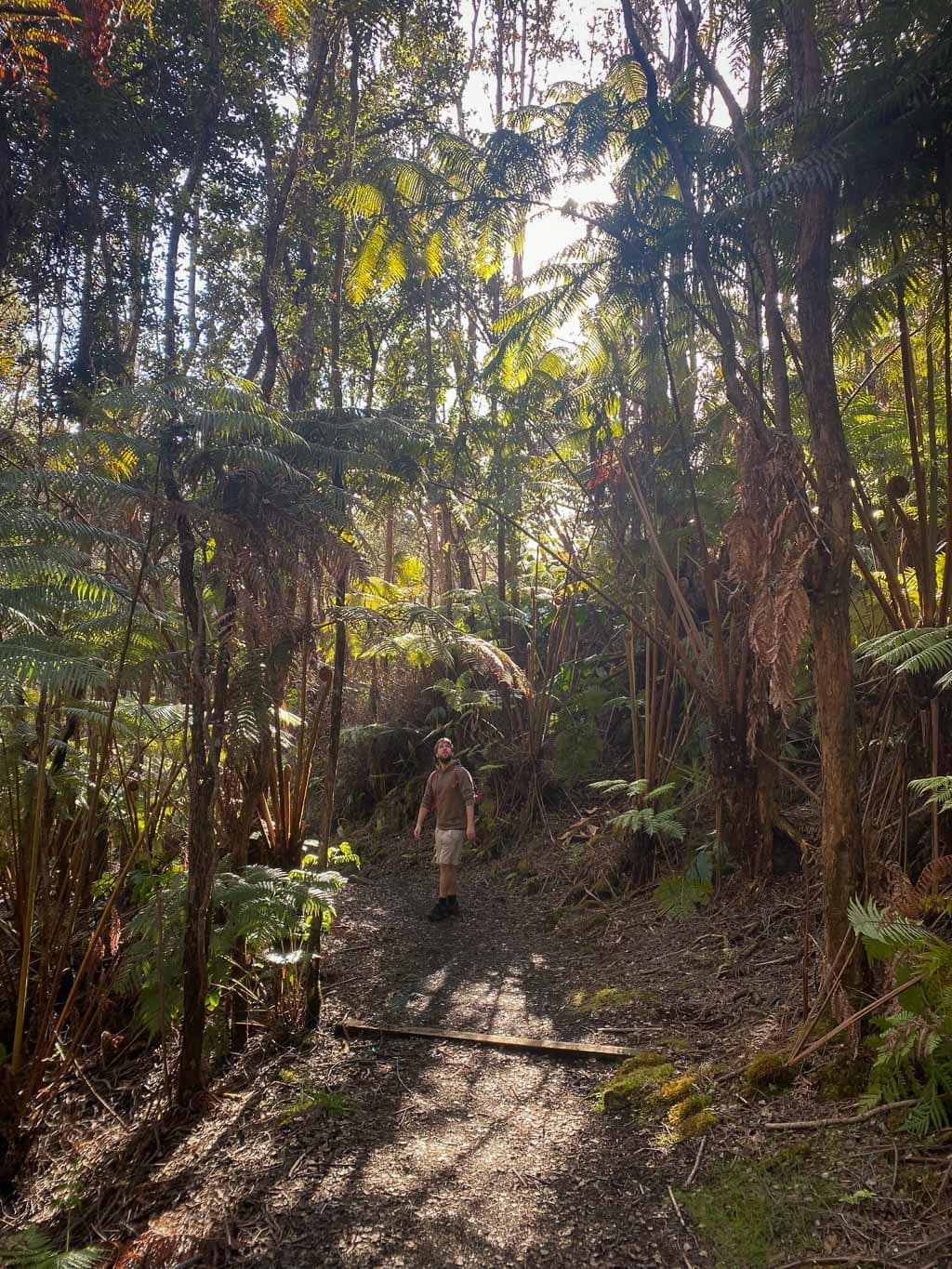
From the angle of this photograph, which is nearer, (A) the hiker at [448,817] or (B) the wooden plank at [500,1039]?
(B) the wooden plank at [500,1039]

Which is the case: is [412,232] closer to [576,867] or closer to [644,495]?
[644,495]

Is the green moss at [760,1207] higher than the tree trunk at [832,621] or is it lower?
lower

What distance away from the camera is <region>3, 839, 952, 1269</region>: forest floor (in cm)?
261

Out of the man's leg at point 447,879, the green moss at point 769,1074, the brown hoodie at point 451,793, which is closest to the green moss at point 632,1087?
the green moss at point 769,1074

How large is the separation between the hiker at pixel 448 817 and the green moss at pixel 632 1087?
332 cm

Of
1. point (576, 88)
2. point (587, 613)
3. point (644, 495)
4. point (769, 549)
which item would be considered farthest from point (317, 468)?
point (587, 613)

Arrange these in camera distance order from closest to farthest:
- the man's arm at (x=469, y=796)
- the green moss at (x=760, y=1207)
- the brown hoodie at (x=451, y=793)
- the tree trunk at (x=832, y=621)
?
the green moss at (x=760, y=1207)
the tree trunk at (x=832, y=621)
the man's arm at (x=469, y=796)
the brown hoodie at (x=451, y=793)

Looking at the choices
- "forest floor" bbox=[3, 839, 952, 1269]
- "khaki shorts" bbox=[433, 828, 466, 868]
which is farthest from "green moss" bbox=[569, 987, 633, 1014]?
"khaki shorts" bbox=[433, 828, 466, 868]

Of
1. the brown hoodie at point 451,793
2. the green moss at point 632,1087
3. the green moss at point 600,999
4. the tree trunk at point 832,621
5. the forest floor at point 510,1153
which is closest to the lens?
the forest floor at point 510,1153

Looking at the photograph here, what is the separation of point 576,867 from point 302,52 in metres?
10.9

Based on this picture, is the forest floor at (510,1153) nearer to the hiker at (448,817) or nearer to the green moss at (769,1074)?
the green moss at (769,1074)

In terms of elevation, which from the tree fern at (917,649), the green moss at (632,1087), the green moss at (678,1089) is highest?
the tree fern at (917,649)

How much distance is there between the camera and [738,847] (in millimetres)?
6094

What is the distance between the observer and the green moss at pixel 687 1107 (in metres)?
3.29
